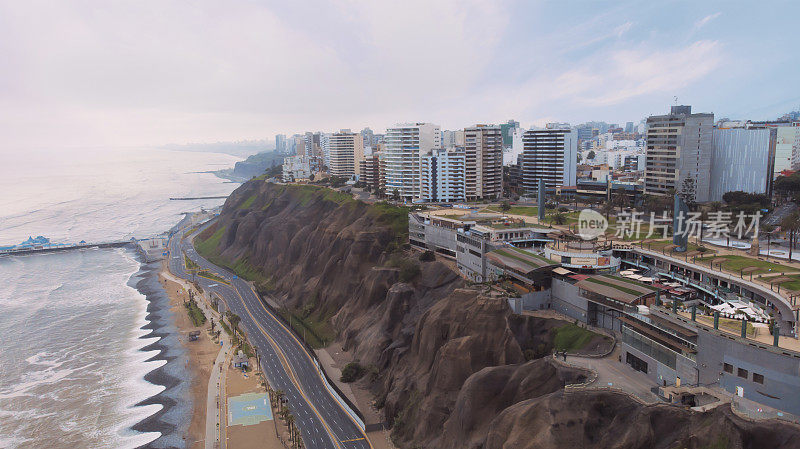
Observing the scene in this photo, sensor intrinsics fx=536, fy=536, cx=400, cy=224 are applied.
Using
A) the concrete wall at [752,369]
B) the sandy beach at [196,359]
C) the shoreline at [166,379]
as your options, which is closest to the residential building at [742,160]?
the concrete wall at [752,369]

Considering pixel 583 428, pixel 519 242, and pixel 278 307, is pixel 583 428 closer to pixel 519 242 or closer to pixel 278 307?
pixel 519 242

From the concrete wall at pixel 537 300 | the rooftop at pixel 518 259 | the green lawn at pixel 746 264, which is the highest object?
the green lawn at pixel 746 264

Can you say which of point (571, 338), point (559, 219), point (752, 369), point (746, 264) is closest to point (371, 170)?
point (559, 219)

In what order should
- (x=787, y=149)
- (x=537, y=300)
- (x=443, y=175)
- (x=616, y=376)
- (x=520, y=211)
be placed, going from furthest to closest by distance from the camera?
(x=787, y=149)
(x=443, y=175)
(x=520, y=211)
(x=537, y=300)
(x=616, y=376)

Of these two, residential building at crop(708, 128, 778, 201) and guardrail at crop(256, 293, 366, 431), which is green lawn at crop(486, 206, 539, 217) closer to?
residential building at crop(708, 128, 778, 201)

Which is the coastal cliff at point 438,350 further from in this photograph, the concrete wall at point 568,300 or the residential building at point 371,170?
the residential building at point 371,170

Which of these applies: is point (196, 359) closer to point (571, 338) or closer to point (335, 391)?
point (335, 391)
